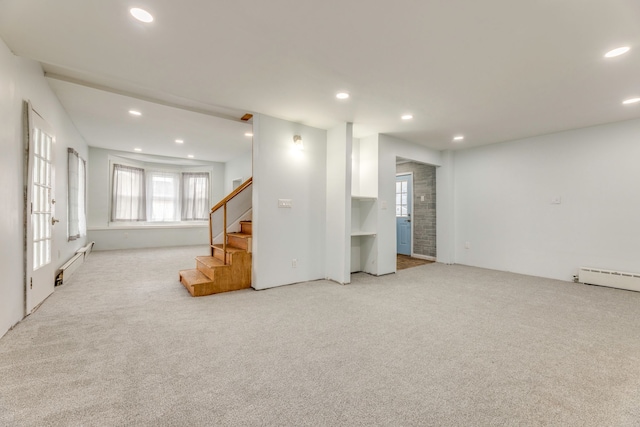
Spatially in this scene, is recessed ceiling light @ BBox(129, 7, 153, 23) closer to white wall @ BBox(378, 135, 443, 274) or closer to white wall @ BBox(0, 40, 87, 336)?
white wall @ BBox(0, 40, 87, 336)

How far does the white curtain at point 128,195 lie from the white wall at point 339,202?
618 centimetres

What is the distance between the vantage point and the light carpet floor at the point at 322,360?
4.98ft

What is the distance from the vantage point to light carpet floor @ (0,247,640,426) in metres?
1.52

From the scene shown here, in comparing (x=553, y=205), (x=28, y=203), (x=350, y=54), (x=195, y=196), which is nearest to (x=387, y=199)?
(x=553, y=205)

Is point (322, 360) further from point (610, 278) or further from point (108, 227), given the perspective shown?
point (108, 227)

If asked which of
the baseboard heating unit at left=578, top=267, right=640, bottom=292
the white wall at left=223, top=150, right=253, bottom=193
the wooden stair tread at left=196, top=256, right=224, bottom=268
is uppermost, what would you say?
the white wall at left=223, top=150, right=253, bottom=193

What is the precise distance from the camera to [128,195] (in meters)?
7.61

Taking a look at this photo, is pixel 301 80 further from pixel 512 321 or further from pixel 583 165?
pixel 583 165

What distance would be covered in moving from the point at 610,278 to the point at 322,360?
467cm

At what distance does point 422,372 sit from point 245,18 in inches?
109

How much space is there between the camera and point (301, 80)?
2832mm

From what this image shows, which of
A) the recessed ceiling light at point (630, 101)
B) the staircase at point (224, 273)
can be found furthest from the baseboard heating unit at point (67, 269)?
the recessed ceiling light at point (630, 101)

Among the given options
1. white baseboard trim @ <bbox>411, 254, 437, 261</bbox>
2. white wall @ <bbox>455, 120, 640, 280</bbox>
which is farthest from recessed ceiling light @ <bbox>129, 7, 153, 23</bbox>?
white baseboard trim @ <bbox>411, 254, 437, 261</bbox>

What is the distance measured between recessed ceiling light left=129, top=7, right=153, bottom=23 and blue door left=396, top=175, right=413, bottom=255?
6134 millimetres
